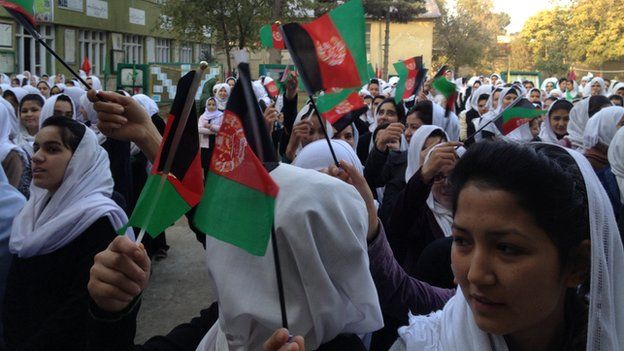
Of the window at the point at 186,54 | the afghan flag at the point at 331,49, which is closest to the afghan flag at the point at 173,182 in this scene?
the afghan flag at the point at 331,49

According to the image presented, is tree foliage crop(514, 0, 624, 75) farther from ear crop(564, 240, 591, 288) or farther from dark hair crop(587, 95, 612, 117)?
ear crop(564, 240, 591, 288)

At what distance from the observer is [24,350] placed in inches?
95.0

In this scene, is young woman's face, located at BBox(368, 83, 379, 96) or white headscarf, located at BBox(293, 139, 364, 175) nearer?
white headscarf, located at BBox(293, 139, 364, 175)

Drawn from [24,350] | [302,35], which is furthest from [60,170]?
[302,35]

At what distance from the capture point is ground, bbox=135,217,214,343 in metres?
5.11

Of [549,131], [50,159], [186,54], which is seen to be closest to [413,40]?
[186,54]

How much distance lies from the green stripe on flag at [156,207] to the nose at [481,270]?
0.73 metres

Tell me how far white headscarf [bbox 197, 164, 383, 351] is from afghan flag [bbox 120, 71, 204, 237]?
0.16 m

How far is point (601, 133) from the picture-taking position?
4.61 m

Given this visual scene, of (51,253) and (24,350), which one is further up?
(51,253)

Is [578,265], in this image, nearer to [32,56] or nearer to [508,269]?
[508,269]

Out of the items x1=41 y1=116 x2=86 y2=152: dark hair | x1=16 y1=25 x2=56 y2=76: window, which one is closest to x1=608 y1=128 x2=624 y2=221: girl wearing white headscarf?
x1=41 y1=116 x2=86 y2=152: dark hair

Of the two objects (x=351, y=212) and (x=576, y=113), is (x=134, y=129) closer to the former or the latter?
(x=351, y=212)

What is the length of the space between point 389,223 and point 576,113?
337 cm
